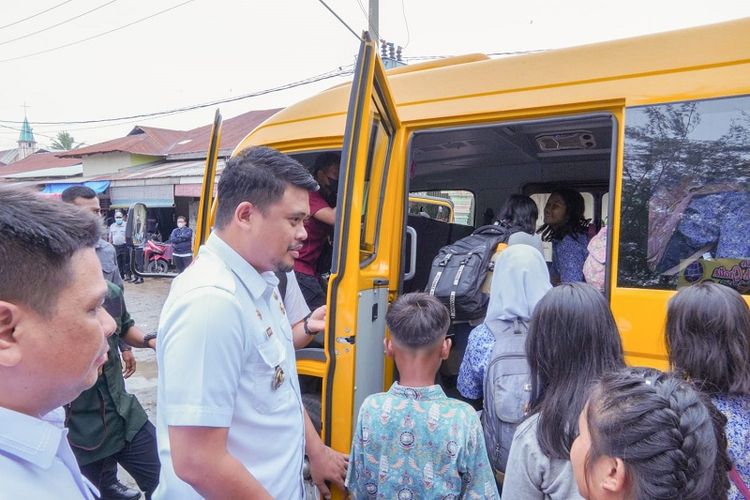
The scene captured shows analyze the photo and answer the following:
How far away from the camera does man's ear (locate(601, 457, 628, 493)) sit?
90cm

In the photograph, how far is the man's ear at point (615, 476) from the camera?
0.90m

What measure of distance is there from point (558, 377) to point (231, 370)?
95cm

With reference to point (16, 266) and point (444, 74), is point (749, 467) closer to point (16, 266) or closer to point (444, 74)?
point (16, 266)

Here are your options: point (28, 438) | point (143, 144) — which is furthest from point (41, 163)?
point (28, 438)

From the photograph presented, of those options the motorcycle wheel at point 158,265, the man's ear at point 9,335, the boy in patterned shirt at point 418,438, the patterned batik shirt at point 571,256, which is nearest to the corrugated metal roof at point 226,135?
the motorcycle wheel at point 158,265

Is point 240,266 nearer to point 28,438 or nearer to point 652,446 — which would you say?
point 28,438

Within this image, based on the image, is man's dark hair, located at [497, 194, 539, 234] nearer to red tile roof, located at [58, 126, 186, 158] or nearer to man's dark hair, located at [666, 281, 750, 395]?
man's dark hair, located at [666, 281, 750, 395]

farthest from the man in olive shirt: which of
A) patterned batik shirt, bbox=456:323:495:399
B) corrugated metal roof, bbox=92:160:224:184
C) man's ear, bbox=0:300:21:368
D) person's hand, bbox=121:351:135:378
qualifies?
corrugated metal roof, bbox=92:160:224:184

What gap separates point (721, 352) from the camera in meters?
1.45

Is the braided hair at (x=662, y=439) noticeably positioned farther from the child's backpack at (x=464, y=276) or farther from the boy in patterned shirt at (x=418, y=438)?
the child's backpack at (x=464, y=276)

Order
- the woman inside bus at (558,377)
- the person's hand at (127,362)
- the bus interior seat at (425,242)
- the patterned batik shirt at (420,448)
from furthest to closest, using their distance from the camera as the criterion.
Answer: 1. the bus interior seat at (425,242)
2. the person's hand at (127,362)
3. the patterned batik shirt at (420,448)
4. the woman inside bus at (558,377)

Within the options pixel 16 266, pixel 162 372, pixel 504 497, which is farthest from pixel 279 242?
pixel 504 497

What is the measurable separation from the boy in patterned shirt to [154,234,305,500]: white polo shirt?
376mm

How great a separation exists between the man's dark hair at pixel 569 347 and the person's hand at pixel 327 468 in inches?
33.5
